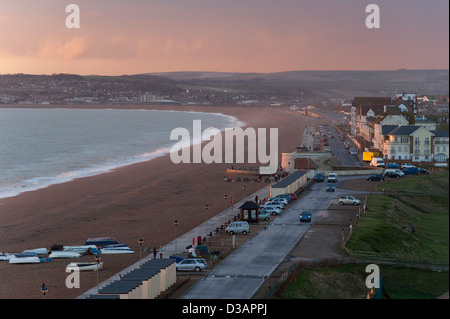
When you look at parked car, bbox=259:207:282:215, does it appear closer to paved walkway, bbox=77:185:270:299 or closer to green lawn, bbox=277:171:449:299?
paved walkway, bbox=77:185:270:299

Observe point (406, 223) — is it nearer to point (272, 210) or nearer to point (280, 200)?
point (272, 210)

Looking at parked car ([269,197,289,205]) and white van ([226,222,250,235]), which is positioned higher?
parked car ([269,197,289,205])

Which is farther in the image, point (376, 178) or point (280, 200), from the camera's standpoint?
point (376, 178)

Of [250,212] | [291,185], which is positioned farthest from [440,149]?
[250,212]

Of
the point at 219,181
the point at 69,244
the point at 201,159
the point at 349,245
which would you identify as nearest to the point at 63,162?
the point at 201,159

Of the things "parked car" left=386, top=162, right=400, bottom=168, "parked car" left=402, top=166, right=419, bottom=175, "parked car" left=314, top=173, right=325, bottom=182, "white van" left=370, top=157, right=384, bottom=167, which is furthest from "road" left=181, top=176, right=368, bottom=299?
"white van" left=370, top=157, right=384, bottom=167
